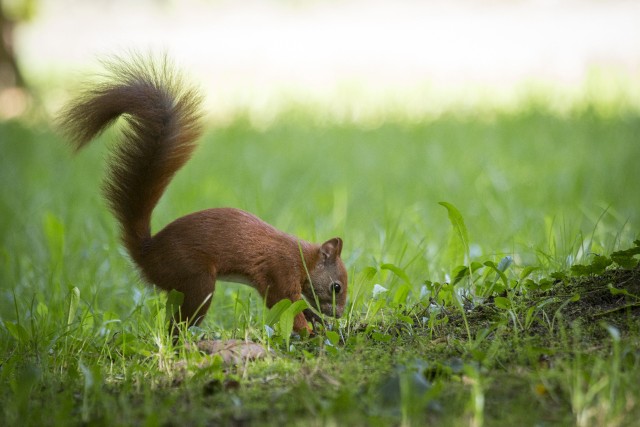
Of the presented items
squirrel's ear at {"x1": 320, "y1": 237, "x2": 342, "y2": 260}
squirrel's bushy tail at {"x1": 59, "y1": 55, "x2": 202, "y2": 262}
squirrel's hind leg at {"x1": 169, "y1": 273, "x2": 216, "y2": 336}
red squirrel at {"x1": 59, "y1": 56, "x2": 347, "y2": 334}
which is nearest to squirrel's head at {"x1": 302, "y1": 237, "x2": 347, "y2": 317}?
squirrel's ear at {"x1": 320, "y1": 237, "x2": 342, "y2": 260}

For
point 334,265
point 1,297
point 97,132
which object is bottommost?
point 1,297

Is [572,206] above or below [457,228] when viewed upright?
below

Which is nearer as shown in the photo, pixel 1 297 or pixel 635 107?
pixel 1 297

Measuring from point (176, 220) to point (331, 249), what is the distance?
24.5 inches

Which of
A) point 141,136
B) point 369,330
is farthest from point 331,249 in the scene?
point 141,136

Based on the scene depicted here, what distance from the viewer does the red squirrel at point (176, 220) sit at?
9.51 ft

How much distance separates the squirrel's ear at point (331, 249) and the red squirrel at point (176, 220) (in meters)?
0.14

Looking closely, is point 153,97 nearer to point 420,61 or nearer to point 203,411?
point 203,411

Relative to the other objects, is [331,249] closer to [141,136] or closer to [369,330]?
[369,330]

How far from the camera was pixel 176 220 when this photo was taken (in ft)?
9.98

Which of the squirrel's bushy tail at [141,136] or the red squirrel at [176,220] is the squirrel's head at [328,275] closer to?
the red squirrel at [176,220]

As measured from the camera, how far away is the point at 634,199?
612 centimetres

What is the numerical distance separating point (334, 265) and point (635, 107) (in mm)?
6884

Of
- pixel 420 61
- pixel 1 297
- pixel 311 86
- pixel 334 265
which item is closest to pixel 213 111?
pixel 311 86
